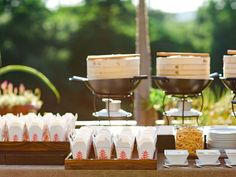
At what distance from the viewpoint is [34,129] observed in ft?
8.33

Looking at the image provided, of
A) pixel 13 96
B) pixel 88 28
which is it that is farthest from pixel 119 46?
pixel 13 96

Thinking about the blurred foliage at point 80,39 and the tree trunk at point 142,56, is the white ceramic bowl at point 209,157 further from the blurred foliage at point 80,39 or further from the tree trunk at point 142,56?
the blurred foliage at point 80,39

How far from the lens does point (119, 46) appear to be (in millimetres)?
9219

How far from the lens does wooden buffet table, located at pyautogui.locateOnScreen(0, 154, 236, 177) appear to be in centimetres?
234

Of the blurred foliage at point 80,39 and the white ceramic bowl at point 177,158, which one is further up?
the blurred foliage at point 80,39

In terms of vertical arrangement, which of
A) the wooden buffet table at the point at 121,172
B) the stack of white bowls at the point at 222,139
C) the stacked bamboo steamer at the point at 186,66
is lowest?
the wooden buffet table at the point at 121,172

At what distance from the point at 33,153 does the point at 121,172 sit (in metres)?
0.42

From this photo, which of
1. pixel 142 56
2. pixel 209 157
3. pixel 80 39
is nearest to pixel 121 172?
pixel 209 157

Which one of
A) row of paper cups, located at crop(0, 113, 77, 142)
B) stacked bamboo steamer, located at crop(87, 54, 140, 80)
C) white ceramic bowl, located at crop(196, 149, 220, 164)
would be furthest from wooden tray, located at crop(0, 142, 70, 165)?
white ceramic bowl, located at crop(196, 149, 220, 164)

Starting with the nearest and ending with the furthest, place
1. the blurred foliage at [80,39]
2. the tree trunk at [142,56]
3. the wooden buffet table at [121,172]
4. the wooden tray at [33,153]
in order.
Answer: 1. the wooden buffet table at [121,172]
2. the wooden tray at [33,153]
3. the tree trunk at [142,56]
4. the blurred foliage at [80,39]

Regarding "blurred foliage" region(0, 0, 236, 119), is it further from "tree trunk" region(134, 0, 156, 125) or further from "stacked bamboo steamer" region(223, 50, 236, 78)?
"stacked bamboo steamer" region(223, 50, 236, 78)

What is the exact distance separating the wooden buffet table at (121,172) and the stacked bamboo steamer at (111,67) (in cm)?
53

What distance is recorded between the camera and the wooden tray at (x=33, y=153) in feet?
8.18

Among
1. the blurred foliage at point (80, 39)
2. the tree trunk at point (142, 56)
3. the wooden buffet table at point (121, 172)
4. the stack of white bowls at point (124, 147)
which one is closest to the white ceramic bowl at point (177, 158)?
the wooden buffet table at point (121, 172)
